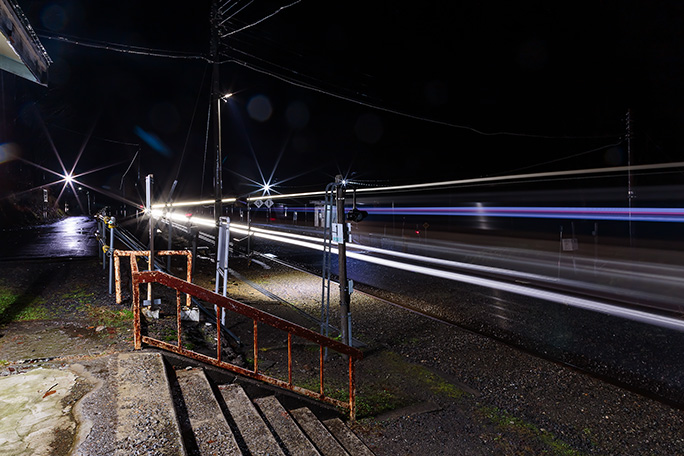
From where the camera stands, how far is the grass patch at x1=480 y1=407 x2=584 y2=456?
13.3ft

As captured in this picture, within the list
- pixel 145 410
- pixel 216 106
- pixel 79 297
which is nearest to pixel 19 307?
pixel 79 297

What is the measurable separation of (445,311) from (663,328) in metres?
4.24

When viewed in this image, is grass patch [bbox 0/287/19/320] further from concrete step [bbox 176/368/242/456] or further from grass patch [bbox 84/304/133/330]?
concrete step [bbox 176/368/242/456]

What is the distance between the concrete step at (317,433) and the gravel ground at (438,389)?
48 centimetres

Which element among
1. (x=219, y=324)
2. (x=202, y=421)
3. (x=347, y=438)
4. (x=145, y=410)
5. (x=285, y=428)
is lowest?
(x=347, y=438)

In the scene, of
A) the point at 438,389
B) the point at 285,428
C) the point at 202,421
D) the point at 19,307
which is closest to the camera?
the point at 202,421

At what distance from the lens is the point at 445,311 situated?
8.95 meters

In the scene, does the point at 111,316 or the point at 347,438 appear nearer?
the point at 347,438

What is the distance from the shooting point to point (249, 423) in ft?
11.8

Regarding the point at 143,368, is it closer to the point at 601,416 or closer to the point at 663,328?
the point at 601,416

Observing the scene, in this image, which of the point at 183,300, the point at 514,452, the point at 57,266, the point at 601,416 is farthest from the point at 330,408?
the point at 57,266

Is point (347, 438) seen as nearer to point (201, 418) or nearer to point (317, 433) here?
point (317, 433)

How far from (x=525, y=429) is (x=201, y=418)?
142 inches

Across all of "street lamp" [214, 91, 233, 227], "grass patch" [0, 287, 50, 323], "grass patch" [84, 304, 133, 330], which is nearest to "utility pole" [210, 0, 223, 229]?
"street lamp" [214, 91, 233, 227]
